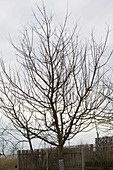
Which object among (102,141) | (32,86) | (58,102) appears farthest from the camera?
(102,141)

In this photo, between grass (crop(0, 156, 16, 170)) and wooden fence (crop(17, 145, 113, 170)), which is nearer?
wooden fence (crop(17, 145, 113, 170))

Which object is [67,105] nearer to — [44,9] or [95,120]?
[95,120]

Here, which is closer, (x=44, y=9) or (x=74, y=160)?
(x=44, y=9)

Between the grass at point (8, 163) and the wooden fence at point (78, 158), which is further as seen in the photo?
the grass at point (8, 163)

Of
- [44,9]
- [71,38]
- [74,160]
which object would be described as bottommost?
[74,160]

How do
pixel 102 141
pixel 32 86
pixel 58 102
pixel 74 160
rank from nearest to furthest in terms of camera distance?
pixel 58 102 < pixel 32 86 < pixel 74 160 < pixel 102 141

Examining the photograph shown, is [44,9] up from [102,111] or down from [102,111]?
up

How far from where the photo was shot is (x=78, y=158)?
512 inches

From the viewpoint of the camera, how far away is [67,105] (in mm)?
6180

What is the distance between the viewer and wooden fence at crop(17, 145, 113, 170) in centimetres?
1265

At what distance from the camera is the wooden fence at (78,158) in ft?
41.5

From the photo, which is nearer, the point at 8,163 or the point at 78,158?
the point at 78,158

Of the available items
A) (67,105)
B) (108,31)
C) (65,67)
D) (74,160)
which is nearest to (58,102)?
(67,105)

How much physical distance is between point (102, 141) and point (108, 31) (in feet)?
26.9
